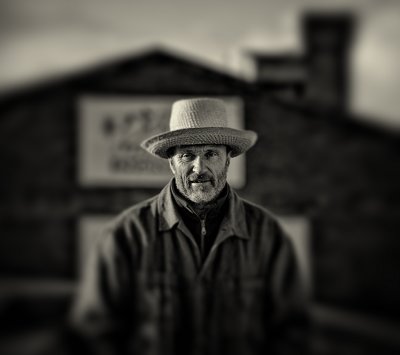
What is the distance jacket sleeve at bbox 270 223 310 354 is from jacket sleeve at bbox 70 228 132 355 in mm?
512

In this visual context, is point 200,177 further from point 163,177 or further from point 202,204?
point 163,177

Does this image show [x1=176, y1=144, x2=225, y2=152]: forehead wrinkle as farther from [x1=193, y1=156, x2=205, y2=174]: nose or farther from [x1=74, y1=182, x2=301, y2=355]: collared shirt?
[x1=74, y1=182, x2=301, y2=355]: collared shirt

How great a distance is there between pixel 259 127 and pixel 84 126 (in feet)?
7.91

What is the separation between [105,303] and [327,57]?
7.63 m

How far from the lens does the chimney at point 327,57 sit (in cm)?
826

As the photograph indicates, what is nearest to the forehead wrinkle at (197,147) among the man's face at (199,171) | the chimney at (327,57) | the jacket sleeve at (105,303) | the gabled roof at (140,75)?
the man's face at (199,171)

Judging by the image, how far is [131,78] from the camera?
22.7 ft

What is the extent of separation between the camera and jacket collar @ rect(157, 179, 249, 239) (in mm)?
1712

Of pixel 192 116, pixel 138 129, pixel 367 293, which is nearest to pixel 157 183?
pixel 138 129

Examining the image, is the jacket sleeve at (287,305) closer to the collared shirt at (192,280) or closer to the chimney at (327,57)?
the collared shirt at (192,280)

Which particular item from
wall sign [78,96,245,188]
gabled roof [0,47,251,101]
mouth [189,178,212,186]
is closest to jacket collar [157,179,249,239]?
mouth [189,178,212,186]

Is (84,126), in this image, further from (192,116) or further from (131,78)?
(192,116)

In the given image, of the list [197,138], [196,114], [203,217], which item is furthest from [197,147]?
[203,217]

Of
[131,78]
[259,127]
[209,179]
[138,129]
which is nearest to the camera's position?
[209,179]
